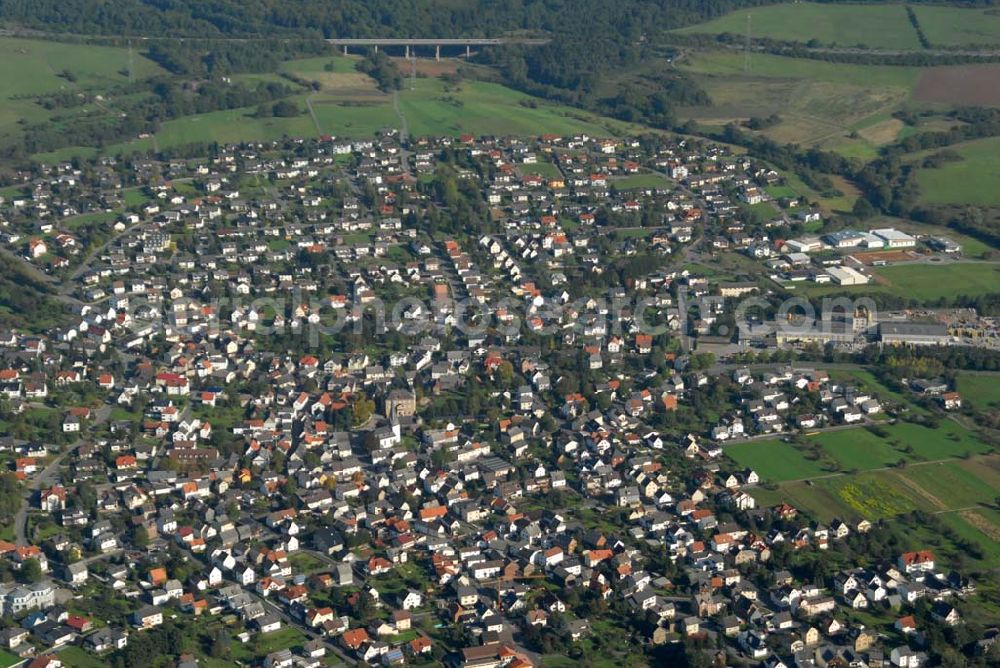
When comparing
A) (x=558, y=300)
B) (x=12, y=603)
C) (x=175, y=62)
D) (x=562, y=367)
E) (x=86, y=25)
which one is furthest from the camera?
(x=86, y=25)

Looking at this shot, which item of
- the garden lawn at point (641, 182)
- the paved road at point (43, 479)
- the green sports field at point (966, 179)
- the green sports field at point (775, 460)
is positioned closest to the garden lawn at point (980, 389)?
the green sports field at point (775, 460)

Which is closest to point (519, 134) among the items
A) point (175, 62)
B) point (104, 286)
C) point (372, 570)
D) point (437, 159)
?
point (437, 159)

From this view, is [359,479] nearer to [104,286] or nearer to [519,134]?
[104,286]

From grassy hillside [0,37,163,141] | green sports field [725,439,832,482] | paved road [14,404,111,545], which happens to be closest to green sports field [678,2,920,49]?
grassy hillside [0,37,163,141]

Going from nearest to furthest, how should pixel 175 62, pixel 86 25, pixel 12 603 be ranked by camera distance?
pixel 12 603 → pixel 175 62 → pixel 86 25

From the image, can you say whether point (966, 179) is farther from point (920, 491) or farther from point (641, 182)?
point (920, 491)

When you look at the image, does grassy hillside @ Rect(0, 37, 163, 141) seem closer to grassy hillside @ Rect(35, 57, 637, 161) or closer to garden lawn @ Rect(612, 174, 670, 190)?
grassy hillside @ Rect(35, 57, 637, 161)

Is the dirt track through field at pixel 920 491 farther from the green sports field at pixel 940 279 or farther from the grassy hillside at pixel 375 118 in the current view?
the grassy hillside at pixel 375 118
